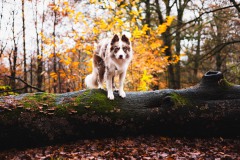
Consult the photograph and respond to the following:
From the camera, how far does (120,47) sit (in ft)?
17.0

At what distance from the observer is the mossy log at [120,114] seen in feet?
16.9

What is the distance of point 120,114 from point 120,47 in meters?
1.59

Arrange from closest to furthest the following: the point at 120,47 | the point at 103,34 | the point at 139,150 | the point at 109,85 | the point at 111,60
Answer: the point at 139,150, the point at 120,47, the point at 111,60, the point at 109,85, the point at 103,34

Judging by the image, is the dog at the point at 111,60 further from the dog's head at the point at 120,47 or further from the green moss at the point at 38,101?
the green moss at the point at 38,101

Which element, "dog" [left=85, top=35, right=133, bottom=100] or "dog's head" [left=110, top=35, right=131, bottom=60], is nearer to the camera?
"dog's head" [left=110, top=35, right=131, bottom=60]

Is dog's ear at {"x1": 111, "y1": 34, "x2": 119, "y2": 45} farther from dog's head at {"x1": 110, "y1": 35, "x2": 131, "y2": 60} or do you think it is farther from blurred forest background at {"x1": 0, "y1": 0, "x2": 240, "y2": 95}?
blurred forest background at {"x1": 0, "y1": 0, "x2": 240, "y2": 95}

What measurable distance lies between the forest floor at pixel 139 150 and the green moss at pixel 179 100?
34.9 inches

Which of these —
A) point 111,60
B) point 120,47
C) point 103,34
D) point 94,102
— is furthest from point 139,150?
point 103,34

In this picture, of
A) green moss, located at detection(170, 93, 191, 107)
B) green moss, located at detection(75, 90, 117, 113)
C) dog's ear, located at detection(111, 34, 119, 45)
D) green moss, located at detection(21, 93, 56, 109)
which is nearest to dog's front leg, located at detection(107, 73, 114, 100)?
green moss, located at detection(75, 90, 117, 113)

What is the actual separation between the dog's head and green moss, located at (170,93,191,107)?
163cm

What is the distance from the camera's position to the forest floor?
457 cm

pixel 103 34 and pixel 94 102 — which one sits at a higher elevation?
pixel 103 34

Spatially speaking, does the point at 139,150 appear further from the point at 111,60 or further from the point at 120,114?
the point at 111,60

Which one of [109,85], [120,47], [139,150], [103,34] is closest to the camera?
[139,150]
